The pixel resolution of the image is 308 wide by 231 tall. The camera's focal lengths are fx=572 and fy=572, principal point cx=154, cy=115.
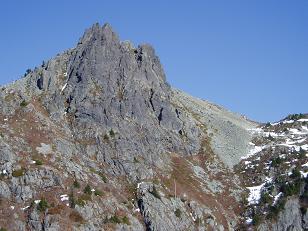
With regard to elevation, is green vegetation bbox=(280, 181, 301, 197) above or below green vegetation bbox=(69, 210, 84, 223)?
above

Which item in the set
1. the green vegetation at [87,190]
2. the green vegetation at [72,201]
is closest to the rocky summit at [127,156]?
the green vegetation at [87,190]

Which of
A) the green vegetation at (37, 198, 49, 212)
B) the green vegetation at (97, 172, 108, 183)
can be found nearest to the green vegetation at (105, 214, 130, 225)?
the green vegetation at (97, 172, 108, 183)

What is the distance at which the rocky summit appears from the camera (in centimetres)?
Result: 11619

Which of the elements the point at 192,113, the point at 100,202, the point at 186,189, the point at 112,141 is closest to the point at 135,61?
the point at 192,113

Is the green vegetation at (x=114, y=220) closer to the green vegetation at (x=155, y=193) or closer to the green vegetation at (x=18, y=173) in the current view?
the green vegetation at (x=155, y=193)

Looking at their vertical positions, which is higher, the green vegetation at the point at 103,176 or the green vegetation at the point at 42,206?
the green vegetation at the point at 103,176

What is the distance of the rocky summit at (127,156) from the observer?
116 m

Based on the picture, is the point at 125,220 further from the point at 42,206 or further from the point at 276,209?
the point at 276,209

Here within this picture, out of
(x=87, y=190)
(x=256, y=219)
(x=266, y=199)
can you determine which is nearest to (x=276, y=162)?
(x=266, y=199)

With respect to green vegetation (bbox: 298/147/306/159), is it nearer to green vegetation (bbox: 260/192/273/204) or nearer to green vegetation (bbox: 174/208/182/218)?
green vegetation (bbox: 260/192/273/204)

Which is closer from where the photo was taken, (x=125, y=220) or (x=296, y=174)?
(x=125, y=220)

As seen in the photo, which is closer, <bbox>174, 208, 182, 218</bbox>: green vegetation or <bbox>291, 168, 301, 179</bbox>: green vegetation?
<bbox>174, 208, 182, 218</bbox>: green vegetation

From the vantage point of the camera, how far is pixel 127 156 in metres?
138

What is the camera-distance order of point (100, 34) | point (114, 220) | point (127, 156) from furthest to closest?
point (100, 34) < point (127, 156) < point (114, 220)
